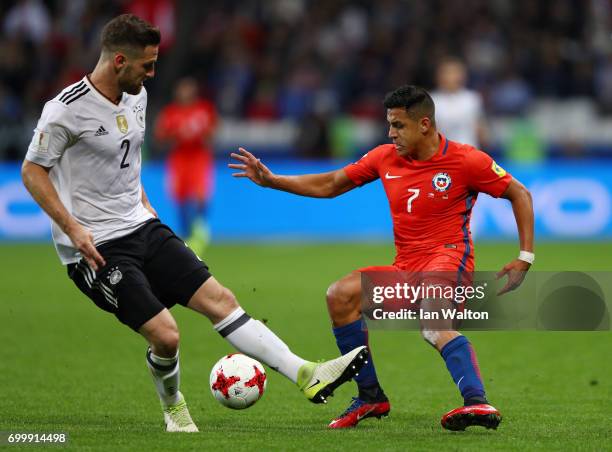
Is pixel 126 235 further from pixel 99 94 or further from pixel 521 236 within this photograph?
pixel 521 236

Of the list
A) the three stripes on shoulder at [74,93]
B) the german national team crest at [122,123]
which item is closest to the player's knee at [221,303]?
the german national team crest at [122,123]

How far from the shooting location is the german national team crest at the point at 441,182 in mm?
6352

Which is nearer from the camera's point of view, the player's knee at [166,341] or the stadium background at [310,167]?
the player's knee at [166,341]

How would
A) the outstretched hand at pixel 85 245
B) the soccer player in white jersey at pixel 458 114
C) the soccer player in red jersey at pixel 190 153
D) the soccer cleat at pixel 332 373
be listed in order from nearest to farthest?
1. the outstretched hand at pixel 85 245
2. the soccer cleat at pixel 332 373
3. the soccer player in white jersey at pixel 458 114
4. the soccer player in red jersey at pixel 190 153

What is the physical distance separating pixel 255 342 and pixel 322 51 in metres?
15.8

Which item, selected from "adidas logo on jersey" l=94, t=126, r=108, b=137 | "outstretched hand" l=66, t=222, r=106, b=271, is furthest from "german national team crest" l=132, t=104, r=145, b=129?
"outstretched hand" l=66, t=222, r=106, b=271

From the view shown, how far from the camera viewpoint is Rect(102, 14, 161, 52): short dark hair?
599cm

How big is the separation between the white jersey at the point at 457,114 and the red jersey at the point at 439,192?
24.2 feet

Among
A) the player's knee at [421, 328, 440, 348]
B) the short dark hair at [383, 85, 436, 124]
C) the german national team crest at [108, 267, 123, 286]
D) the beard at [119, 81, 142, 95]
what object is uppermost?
the beard at [119, 81, 142, 95]

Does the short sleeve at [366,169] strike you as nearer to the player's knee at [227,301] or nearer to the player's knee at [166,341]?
the player's knee at [227,301]

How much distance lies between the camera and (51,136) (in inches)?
233

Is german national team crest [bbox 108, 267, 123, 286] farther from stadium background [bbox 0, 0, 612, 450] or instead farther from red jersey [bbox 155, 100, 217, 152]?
red jersey [bbox 155, 100, 217, 152]

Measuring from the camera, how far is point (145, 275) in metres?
6.13

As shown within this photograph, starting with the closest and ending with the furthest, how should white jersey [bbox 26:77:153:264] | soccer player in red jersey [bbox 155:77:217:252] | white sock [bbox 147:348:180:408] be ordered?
white jersey [bbox 26:77:153:264], white sock [bbox 147:348:180:408], soccer player in red jersey [bbox 155:77:217:252]
